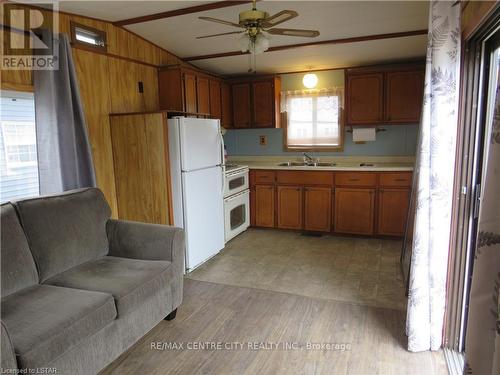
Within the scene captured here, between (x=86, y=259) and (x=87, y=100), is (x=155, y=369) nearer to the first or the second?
(x=86, y=259)

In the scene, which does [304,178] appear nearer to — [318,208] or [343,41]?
[318,208]

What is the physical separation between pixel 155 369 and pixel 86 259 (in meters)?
0.94

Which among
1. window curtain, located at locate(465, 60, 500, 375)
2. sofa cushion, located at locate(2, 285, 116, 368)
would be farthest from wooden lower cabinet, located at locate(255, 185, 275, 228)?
window curtain, located at locate(465, 60, 500, 375)

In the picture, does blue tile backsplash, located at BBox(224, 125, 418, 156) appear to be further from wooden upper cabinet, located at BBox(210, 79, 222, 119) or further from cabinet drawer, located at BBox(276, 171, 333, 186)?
wooden upper cabinet, located at BBox(210, 79, 222, 119)

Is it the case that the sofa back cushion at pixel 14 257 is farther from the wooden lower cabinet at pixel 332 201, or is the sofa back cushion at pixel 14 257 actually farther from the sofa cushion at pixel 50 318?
the wooden lower cabinet at pixel 332 201

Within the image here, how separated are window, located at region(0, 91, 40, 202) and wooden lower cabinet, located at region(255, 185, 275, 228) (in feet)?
8.90

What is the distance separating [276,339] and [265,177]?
2.71 meters

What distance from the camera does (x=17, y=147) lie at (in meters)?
2.79

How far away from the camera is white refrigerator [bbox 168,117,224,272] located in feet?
10.8

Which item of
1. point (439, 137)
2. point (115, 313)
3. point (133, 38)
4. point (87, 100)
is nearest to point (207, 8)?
point (133, 38)

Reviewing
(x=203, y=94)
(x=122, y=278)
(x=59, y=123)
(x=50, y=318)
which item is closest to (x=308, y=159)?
(x=203, y=94)

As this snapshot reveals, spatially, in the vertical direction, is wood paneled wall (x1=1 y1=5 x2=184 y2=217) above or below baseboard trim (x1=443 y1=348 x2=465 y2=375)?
above

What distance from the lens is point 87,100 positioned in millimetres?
3191

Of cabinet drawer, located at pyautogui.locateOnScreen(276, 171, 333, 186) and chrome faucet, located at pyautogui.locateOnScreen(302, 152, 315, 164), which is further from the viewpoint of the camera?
chrome faucet, located at pyautogui.locateOnScreen(302, 152, 315, 164)
